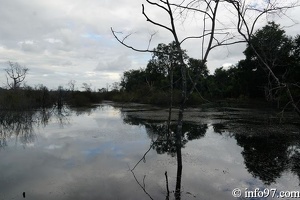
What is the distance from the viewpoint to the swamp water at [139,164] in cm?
675

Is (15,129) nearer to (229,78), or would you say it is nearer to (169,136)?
(169,136)

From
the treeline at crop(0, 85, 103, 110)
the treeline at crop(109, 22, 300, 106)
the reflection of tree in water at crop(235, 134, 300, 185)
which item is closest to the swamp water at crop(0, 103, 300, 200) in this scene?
the reflection of tree in water at crop(235, 134, 300, 185)

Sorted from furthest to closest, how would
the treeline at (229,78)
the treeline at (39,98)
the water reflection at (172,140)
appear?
the treeline at (229,78)
the treeline at (39,98)
the water reflection at (172,140)

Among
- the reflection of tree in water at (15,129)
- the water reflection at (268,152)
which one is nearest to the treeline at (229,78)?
the water reflection at (268,152)

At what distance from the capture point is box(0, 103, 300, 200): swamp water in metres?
6.75

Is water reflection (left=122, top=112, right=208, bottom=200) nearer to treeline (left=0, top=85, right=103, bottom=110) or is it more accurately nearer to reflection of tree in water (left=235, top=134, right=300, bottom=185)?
reflection of tree in water (left=235, top=134, right=300, bottom=185)

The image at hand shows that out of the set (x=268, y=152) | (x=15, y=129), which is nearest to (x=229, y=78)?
(x=15, y=129)

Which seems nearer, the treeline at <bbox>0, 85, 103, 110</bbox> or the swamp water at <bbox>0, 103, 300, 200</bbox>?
the swamp water at <bbox>0, 103, 300, 200</bbox>

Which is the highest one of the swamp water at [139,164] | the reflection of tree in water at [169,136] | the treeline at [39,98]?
the treeline at [39,98]

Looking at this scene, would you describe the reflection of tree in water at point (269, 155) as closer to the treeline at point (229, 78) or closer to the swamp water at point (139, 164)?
the swamp water at point (139, 164)

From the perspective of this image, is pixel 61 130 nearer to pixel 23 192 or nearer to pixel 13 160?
pixel 13 160

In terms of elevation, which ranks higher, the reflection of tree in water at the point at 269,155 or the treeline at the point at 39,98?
the treeline at the point at 39,98

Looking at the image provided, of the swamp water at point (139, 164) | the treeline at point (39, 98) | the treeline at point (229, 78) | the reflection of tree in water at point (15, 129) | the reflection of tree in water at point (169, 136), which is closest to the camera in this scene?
the swamp water at point (139, 164)

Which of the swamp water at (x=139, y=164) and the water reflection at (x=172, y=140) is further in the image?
the water reflection at (x=172, y=140)
